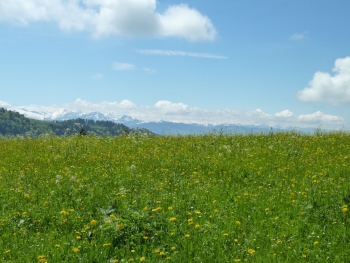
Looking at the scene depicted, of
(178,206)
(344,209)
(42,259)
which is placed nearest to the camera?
(42,259)

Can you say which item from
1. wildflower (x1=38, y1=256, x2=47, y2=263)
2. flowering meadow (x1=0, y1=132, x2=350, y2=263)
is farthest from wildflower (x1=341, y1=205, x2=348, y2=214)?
wildflower (x1=38, y1=256, x2=47, y2=263)

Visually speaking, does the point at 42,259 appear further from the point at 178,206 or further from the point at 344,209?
the point at 344,209

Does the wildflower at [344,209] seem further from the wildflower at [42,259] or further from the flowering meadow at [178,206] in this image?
the wildflower at [42,259]

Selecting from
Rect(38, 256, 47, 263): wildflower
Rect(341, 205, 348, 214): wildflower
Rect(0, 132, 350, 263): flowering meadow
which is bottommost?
Rect(38, 256, 47, 263): wildflower

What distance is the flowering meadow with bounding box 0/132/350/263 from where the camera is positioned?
19.0 feet

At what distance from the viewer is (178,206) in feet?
A: 24.8

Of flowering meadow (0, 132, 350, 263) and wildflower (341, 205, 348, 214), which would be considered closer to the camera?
flowering meadow (0, 132, 350, 263)

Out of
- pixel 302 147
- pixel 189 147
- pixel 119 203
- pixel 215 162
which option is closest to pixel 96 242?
pixel 119 203

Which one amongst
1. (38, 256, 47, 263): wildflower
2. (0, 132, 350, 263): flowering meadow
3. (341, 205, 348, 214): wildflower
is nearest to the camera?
(38, 256, 47, 263): wildflower

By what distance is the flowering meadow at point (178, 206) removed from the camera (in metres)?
5.80

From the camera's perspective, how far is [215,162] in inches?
462

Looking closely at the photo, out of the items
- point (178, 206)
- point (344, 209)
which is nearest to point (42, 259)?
point (178, 206)

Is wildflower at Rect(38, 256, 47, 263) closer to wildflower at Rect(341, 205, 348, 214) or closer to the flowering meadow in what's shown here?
the flowering meadow

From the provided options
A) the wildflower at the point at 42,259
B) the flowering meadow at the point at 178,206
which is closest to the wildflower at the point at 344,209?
the flowering meadow at the point at 178,206
